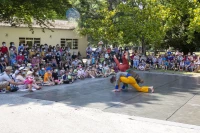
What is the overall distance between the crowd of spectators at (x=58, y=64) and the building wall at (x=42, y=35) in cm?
784

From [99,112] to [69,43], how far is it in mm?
25526

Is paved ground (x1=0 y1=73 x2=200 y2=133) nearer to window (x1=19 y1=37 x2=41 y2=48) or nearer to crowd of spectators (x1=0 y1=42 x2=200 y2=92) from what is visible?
crowd of spectators (x1=0 y1=42 x2=200 y2=92)

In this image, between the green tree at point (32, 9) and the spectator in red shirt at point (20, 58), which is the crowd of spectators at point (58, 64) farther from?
the green tree at point (32, 9)

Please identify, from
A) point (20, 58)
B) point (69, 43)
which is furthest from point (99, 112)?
point (69, 43)

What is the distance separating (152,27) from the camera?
21938 mm

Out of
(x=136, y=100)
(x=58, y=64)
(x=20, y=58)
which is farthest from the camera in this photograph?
(x=58, y=64)

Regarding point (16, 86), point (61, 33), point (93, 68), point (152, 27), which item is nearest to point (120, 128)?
point (16, 86)

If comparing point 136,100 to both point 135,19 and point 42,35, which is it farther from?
point 42,35

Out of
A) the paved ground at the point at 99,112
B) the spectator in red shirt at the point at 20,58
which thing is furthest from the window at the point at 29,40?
the paved ground at the point at 99,112

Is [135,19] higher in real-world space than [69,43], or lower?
higher

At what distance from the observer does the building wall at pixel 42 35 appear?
26.1m

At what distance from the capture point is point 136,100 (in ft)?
29.6

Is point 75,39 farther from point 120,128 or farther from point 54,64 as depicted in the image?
point 120,128

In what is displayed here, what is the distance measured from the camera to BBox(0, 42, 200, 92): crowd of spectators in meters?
11.9
